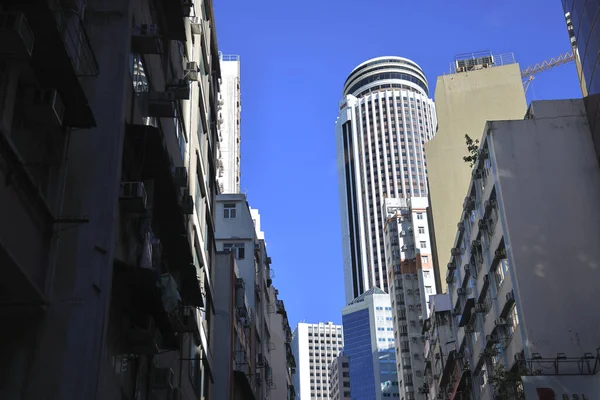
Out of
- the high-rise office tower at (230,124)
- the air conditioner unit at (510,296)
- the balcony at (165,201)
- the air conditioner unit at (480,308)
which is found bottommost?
the balcony at (165,201)

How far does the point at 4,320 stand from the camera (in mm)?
12242

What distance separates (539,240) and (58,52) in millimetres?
26707

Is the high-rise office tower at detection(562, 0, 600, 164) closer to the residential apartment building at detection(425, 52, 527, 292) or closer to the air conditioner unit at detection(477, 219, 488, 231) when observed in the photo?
the air conditioner unit at detection(477, 219, 488, 231)

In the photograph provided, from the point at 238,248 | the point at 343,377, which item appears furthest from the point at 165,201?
the point at 343,377

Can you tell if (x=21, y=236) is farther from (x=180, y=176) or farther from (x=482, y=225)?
(x=482, y=225)

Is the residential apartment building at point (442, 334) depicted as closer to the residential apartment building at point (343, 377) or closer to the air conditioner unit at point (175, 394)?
the air conditioner unit at point (175, 394)

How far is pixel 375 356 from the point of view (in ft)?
574

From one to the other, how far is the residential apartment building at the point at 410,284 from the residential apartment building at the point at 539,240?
6564 cm

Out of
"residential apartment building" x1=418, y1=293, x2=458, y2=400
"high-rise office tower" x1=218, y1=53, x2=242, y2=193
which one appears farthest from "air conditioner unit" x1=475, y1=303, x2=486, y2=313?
"high-rise office tower" x1=218, y1=53, x2=242, y2=193

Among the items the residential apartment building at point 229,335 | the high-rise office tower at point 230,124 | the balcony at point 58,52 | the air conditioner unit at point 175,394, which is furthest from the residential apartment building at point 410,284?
the balcony at point 58,52

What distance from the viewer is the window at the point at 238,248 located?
163 feet

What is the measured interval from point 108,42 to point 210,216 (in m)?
17.2

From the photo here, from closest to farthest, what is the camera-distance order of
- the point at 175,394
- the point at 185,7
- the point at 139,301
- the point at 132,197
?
the point at 132,197
the point at 139,301
the point at 175,394
the point at 185,7

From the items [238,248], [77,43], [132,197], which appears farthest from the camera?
[238,248]
